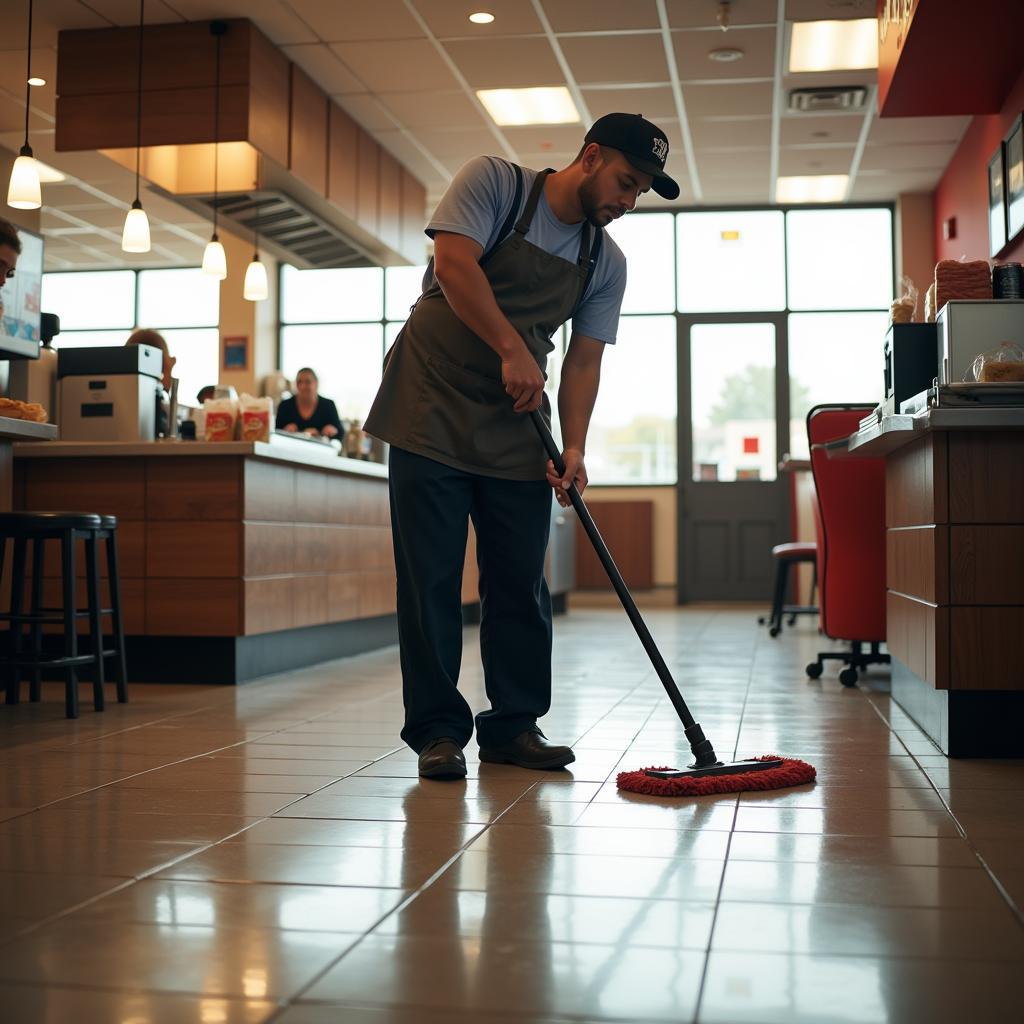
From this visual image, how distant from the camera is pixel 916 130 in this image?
8.50 m

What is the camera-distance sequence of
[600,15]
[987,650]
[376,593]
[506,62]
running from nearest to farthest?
[987,650], [376,593], [600,15], [506,62]

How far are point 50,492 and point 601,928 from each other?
3.66m

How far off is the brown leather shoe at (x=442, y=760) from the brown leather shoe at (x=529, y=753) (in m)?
0.17

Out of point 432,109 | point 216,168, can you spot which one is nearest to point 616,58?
point 432,109

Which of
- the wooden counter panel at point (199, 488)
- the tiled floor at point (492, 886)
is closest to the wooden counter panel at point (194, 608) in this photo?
the wooden counter panel at point (199, 488)

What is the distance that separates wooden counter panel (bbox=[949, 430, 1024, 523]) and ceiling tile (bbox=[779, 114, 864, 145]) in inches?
232

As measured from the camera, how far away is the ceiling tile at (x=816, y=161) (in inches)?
359

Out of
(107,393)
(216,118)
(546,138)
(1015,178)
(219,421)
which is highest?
(546,138)

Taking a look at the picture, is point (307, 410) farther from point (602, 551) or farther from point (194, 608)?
point (602, 551)

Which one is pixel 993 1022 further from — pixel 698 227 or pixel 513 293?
pixel 698 227

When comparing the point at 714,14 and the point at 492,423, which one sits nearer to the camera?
the point at 492,423

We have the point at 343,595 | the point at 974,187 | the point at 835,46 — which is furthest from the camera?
the point at 974,187

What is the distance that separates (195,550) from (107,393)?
80 cm

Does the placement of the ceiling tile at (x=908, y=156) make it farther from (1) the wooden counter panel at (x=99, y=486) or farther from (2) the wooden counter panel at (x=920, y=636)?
(1) the wooden counter panel at (x=99, y=486)
